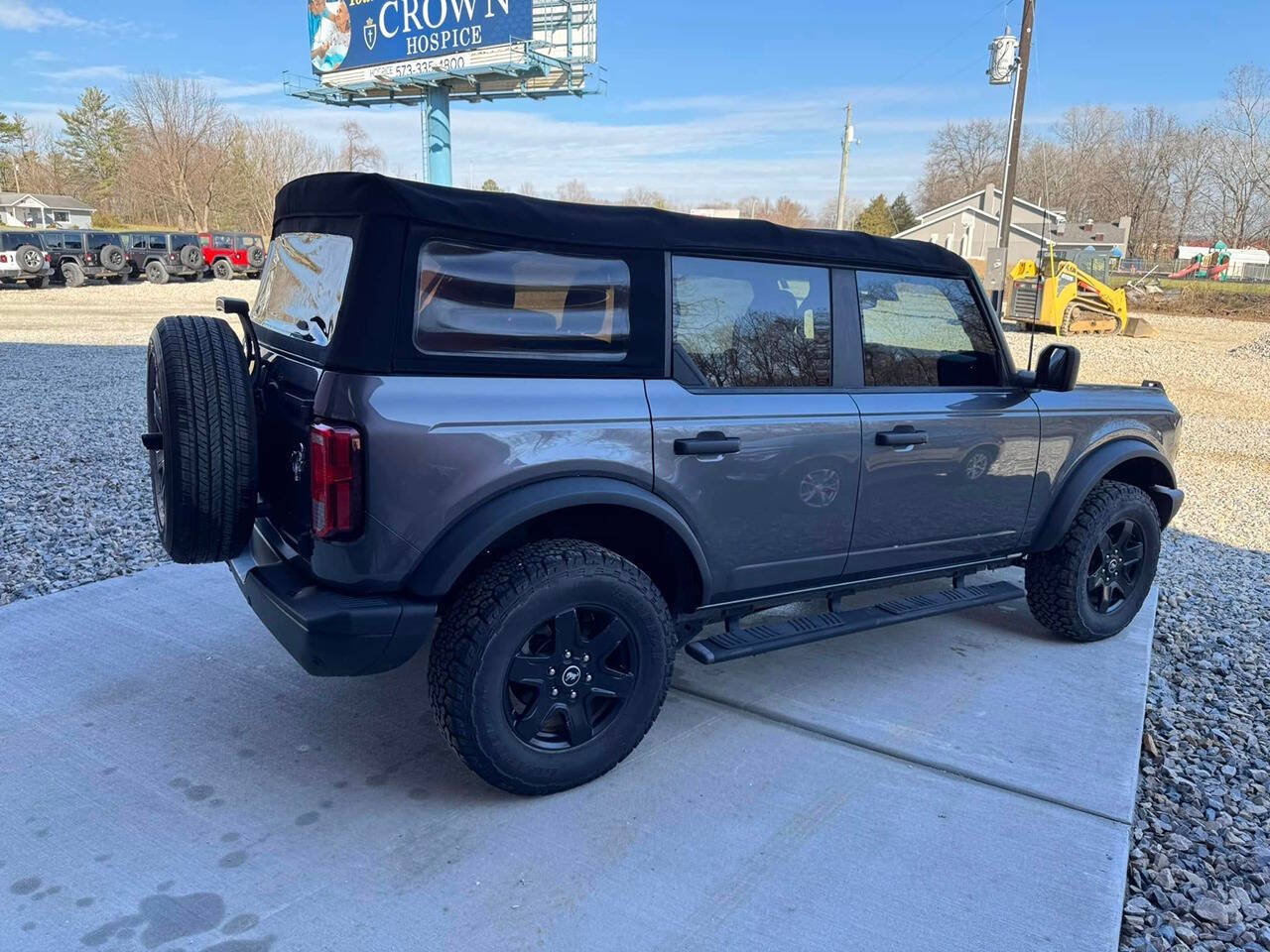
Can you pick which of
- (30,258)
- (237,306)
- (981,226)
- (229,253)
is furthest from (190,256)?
(981,226)

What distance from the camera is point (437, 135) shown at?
45.6 meters

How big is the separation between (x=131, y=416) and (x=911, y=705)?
8.55 meters

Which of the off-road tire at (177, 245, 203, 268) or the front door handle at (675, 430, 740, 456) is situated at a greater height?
the off-road tire at (177, 245, 203, 268)

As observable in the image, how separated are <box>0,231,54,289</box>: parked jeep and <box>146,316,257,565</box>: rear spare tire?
28.4m

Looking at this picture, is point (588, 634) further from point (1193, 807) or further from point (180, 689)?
point (1193, 807)

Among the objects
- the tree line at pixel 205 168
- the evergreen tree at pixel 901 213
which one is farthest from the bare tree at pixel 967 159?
the tree line at pixel 205 168

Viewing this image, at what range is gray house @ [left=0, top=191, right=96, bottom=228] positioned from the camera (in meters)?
72.0

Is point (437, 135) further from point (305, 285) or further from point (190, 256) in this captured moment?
point (305, 285)

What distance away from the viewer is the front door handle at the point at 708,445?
3119 millimetres

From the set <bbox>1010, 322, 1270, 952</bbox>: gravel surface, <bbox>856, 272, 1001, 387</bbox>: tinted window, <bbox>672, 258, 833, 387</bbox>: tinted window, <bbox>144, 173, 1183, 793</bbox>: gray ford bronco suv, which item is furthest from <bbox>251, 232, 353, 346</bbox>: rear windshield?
<bbox>1010, 322, 1270, 952</bbox>: gravel surface

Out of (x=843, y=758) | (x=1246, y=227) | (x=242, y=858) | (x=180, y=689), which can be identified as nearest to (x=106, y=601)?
(x=180, y=689)

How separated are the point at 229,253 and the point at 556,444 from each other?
33.9 m

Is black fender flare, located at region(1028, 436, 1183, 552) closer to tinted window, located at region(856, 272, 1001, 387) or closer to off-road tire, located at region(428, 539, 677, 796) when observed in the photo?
tinted window, located at region(856, 272, 1001, 387)

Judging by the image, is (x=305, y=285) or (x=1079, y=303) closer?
(x=305, y=285)
